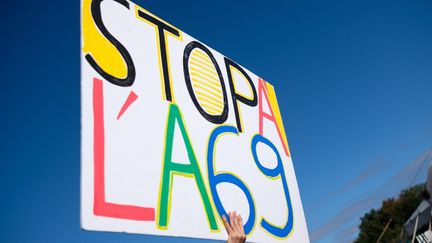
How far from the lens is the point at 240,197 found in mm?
1633

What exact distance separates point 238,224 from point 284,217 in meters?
0.54

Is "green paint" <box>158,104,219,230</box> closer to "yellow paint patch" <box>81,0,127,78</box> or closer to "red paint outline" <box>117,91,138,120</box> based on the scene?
"red paint outline" <box>117,91,138,120</box>

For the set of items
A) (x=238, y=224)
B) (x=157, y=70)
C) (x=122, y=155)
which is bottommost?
(x=238, y=224)

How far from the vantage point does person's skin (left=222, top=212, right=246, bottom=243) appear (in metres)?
1.38

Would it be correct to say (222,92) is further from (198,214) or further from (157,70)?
(198,214)

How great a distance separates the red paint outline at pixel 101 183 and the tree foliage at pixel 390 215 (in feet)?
99.5

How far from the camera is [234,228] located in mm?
1447

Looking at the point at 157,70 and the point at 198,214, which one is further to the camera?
the point at 157,70

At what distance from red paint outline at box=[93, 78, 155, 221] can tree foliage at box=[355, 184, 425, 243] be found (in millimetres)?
30328

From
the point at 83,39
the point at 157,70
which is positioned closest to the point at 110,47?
the point at 83,39

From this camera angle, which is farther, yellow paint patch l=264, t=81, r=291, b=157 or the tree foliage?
the tree foliage

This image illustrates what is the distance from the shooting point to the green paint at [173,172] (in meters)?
1.26

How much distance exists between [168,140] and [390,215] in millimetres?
33238

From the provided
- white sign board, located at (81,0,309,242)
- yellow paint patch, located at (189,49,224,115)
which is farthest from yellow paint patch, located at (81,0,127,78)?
yellow paint patch, located at (189,49,224,115)
